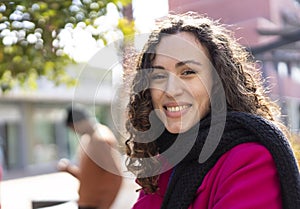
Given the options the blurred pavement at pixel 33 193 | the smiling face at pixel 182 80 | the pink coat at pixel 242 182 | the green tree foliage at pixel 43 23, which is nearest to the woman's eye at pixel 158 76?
the smiling face at pixel 182 80

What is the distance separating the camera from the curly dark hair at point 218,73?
5.48 ft

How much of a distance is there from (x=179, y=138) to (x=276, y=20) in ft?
5.21

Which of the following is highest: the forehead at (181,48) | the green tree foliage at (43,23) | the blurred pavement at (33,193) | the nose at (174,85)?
the forehead at (181,48)

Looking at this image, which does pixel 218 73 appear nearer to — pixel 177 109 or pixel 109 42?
pixel 177 109

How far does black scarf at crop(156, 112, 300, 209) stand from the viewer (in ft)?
4.64

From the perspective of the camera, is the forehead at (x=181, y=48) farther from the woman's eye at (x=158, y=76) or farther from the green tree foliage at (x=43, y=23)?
the green tree foliage at (x=43, y=23)

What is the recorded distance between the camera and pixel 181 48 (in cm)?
165

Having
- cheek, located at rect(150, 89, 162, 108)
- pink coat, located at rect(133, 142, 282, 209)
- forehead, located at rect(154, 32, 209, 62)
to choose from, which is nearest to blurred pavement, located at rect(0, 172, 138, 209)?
cheek, located at rect(150, 89, 162, 108)

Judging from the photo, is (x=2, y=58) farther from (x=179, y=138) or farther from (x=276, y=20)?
(x=179, y=138)

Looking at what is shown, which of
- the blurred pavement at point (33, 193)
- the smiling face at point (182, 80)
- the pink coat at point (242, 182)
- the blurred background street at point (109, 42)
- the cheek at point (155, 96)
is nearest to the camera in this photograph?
the pink coat at point (242, 182)

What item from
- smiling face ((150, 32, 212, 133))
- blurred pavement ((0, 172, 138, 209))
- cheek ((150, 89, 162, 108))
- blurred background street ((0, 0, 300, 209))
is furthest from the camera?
blurred pavement ((0, 172, 138, 209))

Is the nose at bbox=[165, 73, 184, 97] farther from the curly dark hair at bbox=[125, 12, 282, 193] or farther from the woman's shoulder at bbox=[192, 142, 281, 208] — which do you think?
the woman's shoulder at bbox=[192, 142, 281, 208]

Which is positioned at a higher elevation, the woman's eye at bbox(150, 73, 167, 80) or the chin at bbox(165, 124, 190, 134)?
the woman's eye at bbox(150, 73, 167, 80)

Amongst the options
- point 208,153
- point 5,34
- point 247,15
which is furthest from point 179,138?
point 5,34
